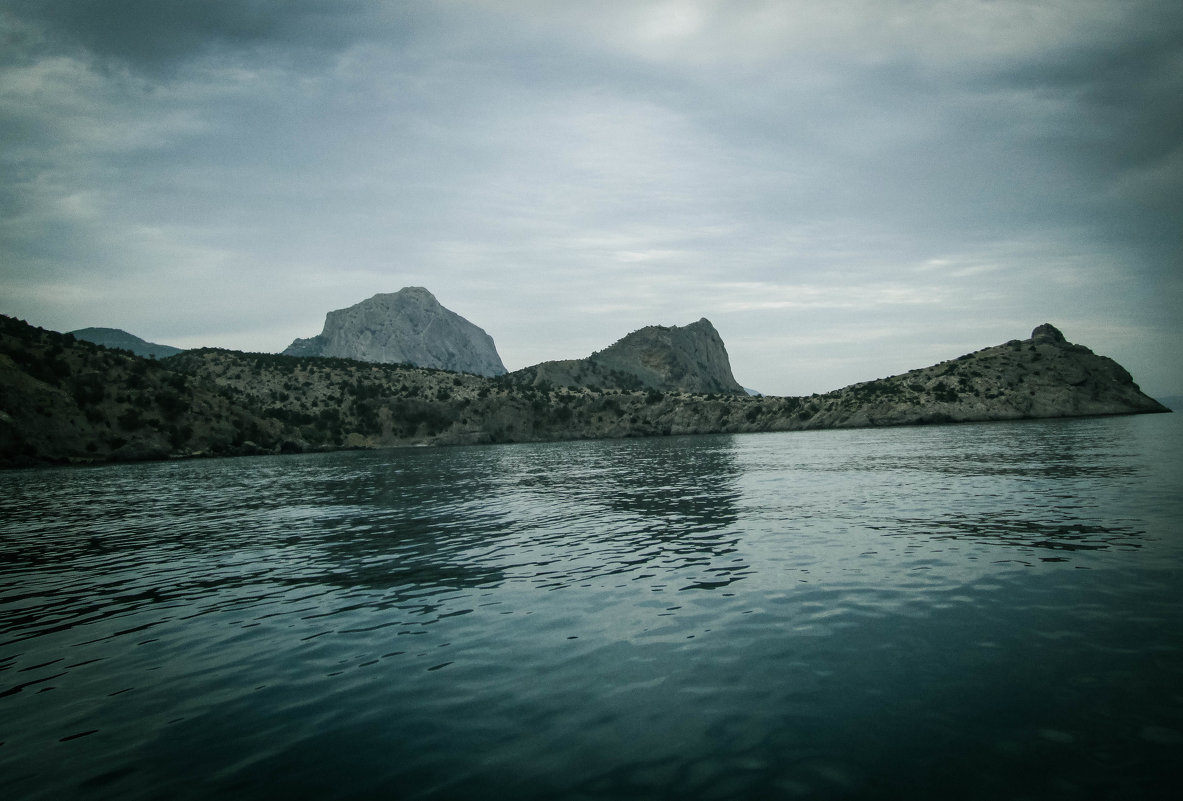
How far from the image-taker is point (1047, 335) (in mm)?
180500

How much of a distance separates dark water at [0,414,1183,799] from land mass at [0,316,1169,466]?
84.3m

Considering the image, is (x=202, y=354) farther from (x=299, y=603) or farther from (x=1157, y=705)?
(x=1157, y=705)

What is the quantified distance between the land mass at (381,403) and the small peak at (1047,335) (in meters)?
0.47

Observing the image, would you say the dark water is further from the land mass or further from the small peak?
the small peak

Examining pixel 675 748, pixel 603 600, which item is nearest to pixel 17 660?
pixel 603 600

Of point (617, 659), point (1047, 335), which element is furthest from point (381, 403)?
point (1047, 335)

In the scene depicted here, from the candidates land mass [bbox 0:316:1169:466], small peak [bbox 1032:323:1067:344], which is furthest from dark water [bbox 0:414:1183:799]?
small peak [bbox 1032:323:1067:344]

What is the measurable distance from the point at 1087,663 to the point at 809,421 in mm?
174298

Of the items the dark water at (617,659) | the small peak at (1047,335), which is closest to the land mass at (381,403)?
the small peak at (1047,335)

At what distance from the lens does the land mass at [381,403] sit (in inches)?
3743

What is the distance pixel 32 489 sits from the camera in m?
54.1

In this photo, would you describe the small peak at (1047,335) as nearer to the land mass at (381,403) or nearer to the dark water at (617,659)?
the land mass at (381,403)

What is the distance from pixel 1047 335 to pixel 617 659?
213 meters

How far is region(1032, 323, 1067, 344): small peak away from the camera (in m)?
177
